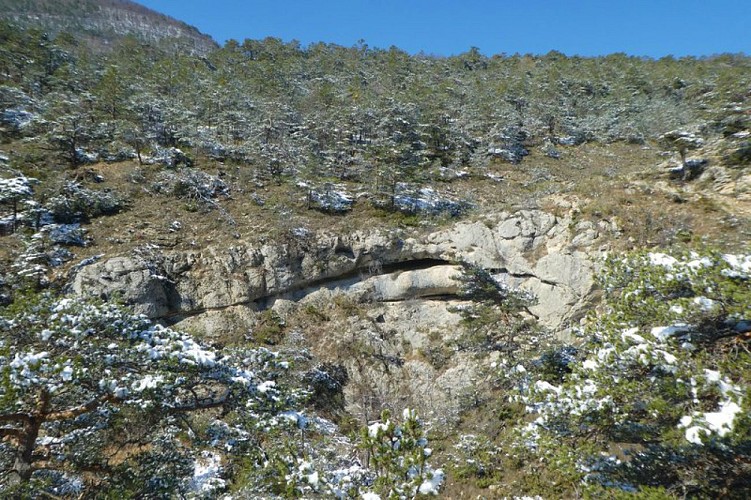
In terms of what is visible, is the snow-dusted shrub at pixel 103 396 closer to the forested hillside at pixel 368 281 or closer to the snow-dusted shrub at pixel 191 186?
the forested hillside at pixel 368 281

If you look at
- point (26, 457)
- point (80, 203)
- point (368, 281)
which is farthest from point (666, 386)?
point (80, 203)

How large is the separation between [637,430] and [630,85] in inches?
1826

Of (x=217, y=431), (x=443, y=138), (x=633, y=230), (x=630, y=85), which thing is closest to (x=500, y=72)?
(x=630, y=85)

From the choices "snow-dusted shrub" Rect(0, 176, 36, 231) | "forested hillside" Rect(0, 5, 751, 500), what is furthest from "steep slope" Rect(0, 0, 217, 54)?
"snow-dusted shrub" Rect(0, 176, 36, 231)

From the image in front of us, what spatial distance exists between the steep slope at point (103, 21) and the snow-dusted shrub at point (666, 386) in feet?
245

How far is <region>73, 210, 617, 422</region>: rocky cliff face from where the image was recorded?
16078 mm

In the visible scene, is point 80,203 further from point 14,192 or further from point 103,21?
point 103,21

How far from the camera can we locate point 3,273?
48.2 feet

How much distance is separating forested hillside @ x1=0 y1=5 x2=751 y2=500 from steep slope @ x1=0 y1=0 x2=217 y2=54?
3836cm

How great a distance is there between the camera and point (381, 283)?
18.9 meters

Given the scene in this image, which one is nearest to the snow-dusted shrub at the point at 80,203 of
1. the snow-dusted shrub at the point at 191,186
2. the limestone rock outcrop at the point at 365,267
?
the snow-dusted shrub at the point at 191,186

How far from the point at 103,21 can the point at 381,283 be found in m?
119

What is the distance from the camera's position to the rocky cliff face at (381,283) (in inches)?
633

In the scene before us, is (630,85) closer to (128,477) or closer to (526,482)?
(526,482)
